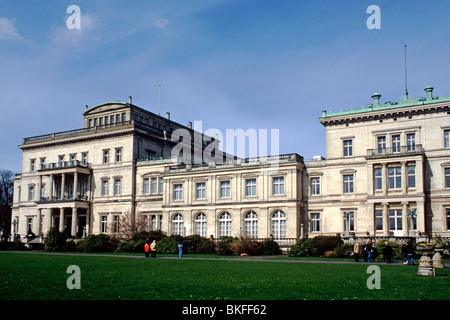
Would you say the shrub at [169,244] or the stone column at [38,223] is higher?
the stone column at [38,223]

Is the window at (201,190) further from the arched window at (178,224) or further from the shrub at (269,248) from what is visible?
the shrub at (269,248)

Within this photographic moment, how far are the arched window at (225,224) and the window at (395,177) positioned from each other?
1814cm

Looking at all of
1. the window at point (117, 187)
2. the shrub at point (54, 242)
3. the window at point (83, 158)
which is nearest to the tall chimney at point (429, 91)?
the window at point (117, 187)

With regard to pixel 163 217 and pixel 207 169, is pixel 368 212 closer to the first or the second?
pixel 207 169

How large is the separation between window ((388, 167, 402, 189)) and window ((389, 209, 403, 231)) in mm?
2455

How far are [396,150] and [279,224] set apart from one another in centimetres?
1437

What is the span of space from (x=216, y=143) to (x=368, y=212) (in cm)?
3782

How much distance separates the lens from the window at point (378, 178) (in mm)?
48097

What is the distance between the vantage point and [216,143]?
8144 centimetres

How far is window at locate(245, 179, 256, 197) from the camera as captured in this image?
177 feet

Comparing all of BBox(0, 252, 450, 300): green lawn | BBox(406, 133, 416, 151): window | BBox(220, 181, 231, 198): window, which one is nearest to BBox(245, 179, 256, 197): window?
BBox(220, 181, 231, 198): window

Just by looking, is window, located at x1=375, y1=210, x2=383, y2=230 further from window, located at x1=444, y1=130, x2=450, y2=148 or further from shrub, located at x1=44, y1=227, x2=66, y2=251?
A: shrub, located at x1=44, y1=227, x2=66, y2=251

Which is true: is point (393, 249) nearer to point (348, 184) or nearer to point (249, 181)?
point (348, 184)
